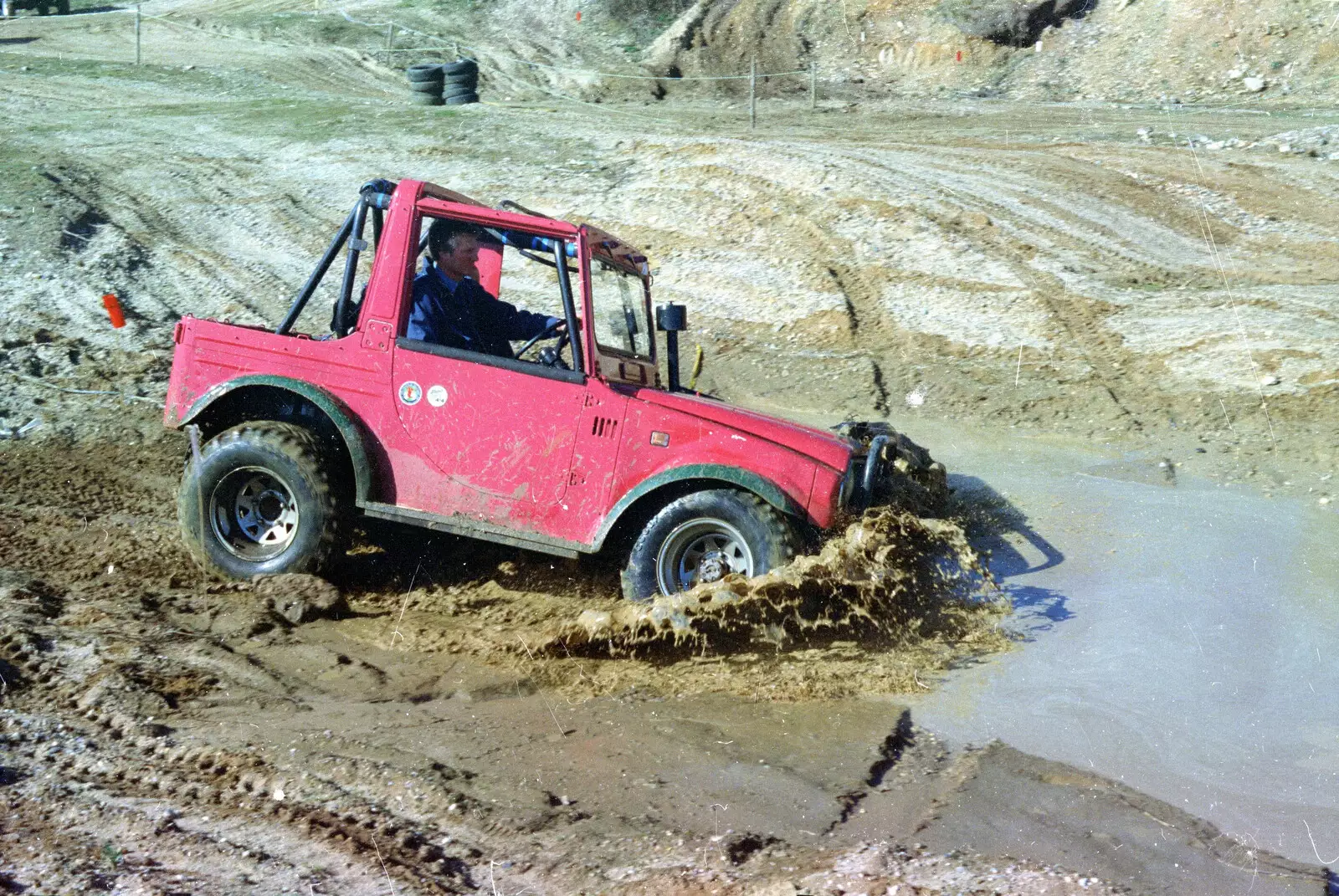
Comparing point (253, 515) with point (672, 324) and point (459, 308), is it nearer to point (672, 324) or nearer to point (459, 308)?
point (459, 308)

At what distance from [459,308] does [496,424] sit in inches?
29.4

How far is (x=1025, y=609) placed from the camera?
6723mm

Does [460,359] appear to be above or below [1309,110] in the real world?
below

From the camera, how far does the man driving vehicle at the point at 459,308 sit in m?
6.45

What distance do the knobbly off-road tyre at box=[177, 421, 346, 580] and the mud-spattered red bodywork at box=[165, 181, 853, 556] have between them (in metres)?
0.20

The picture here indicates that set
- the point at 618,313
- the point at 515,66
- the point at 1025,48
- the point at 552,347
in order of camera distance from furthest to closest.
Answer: the point at 515,66, the point at 1025,48, the point at 618,313, the point at 552,347

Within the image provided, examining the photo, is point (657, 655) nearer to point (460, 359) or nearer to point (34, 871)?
point (460, 359)

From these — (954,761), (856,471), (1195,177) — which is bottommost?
(954,761)

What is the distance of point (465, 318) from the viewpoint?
6.57 meters

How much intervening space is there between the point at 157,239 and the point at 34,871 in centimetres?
1183

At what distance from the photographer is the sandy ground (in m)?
3.97

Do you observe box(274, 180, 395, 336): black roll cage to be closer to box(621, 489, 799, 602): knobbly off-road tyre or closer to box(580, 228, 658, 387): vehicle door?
box(580, 228, 658, 387): vehicle door

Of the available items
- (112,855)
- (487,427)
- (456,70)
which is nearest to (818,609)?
(487,427)

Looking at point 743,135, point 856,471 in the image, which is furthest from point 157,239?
point 856,471
